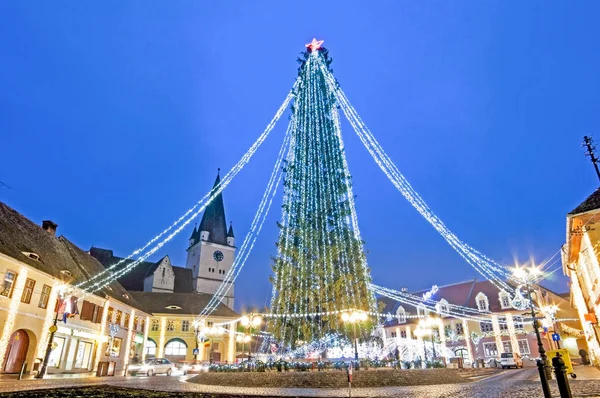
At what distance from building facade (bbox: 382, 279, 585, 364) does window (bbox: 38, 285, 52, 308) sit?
30.7m

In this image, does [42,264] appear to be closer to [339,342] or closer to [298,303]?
[298,303]

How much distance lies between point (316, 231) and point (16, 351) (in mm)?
19498

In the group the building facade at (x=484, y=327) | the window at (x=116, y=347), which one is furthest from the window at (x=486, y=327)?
the window at (x=116, y=347)

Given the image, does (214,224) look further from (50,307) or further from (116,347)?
(50,307)

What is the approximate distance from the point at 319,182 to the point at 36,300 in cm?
1899

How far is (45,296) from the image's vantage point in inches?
965

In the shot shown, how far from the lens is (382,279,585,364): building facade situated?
39.8 m

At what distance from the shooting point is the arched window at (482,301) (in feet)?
150

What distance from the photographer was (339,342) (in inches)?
754

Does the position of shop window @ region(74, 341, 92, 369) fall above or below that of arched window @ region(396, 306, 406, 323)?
below

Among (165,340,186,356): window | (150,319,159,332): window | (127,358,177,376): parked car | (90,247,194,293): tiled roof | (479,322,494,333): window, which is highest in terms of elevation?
(90,247,194,293): tiled roof

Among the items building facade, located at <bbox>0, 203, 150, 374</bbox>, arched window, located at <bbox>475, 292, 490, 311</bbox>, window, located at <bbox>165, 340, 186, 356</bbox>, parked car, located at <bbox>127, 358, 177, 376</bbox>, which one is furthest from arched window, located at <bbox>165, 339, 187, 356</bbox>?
arched window, located at <bbox>475, 292, 490, 311</bbox>

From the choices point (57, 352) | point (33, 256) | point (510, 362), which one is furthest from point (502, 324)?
point (33, 256)

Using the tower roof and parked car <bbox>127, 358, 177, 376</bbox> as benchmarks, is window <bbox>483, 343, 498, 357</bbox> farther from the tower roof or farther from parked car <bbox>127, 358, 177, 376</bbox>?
the tower roof
